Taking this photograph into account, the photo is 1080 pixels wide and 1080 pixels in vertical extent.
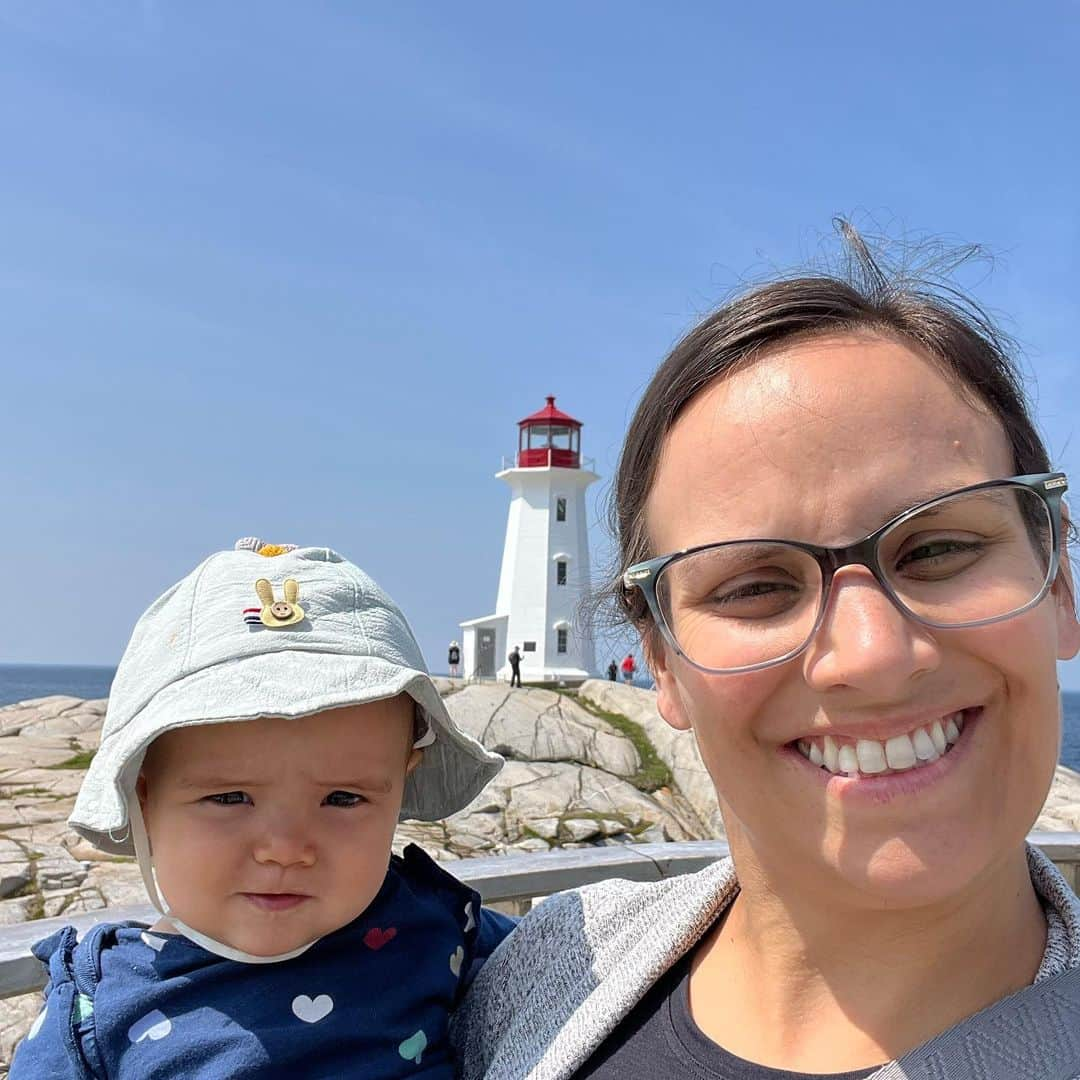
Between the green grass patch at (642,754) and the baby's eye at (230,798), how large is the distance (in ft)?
47.1

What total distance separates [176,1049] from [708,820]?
555 inches

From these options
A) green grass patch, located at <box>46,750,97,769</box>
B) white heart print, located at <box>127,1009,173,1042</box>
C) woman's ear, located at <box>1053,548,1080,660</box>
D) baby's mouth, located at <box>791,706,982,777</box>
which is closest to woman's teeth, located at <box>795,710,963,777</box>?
baby's mouth, located at <box>791,706,982,777</box>

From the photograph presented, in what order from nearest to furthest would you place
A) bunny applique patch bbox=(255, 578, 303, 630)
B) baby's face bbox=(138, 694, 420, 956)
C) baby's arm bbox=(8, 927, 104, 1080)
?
1. baby's arm bbox=(8, 927, 104, 1080)
2. baby's face bbox=(138, 694, 420, 956)
3. bunny applique patch bbox=(255, 578, 303, 630)

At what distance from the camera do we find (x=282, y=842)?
196 cm

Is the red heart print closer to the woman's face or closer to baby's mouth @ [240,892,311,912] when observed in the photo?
baby's mouth @ [240,892,311,912]

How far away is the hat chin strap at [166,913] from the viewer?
79.4 inches

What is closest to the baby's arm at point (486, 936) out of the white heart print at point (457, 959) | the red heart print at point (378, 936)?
the white heart print at point (457, 959)

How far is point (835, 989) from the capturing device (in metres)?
1.53

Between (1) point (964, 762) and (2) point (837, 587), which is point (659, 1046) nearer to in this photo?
(1) point (964, 762)

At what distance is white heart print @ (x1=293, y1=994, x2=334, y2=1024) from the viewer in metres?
1.99

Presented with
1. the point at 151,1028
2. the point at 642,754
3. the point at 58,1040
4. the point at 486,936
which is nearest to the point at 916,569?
the point at 486,936

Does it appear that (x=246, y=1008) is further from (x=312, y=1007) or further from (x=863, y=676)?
(x=863, y=676)

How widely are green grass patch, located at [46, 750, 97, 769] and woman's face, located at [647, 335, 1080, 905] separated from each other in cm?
1335

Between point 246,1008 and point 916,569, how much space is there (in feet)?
5.14
